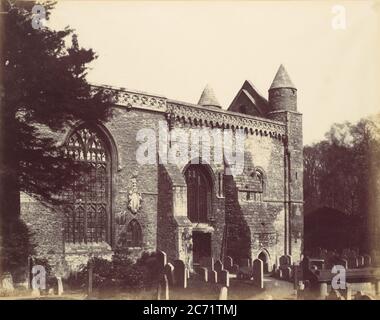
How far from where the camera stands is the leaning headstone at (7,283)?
485 inches

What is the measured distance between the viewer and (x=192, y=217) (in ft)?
78.5

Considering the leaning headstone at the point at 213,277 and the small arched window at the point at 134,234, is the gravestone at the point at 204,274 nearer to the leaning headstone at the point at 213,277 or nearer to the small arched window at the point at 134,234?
the leaning headstone at the point at 213,277

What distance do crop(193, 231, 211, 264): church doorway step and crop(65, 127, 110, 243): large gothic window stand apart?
5.44m

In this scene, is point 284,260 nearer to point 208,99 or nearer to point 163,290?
point 208,99

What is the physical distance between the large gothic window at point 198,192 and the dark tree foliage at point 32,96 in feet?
35.3

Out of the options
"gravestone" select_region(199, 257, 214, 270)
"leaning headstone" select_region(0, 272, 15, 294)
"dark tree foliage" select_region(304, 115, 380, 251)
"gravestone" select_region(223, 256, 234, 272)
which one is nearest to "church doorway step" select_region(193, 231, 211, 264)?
"gravestone" select_region(223, 256, 234, 272)

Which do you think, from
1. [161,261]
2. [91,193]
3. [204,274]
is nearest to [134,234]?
[91,193]

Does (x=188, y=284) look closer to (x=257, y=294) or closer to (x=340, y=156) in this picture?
(x=257, y=294)

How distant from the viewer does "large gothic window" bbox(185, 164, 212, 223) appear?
23719mm

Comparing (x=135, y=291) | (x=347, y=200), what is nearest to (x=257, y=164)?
(x=347, y=200)

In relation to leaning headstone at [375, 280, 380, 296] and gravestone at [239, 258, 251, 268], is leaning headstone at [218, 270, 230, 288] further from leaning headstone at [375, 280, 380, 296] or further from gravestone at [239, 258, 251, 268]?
leaning headstone at [375, 280, 380, 296]

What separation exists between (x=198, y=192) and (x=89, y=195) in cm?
641

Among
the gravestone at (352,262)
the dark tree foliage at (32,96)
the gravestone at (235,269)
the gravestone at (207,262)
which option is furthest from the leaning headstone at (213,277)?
the gravestone at (352,262)

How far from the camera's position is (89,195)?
1927 cm
